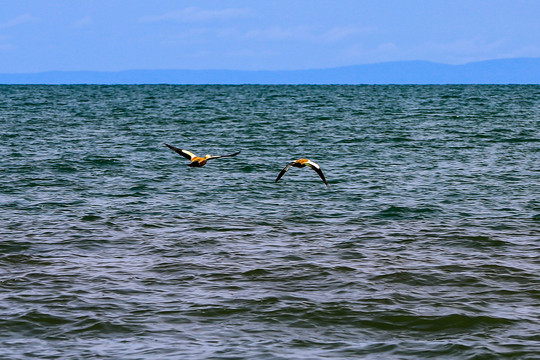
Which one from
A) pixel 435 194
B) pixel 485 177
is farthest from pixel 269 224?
pixel 485 177

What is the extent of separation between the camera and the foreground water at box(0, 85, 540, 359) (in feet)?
45.7

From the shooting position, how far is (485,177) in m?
34.9

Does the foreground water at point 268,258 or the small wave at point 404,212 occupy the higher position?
the small wave at point 404,212

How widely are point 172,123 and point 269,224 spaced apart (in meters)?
50.7

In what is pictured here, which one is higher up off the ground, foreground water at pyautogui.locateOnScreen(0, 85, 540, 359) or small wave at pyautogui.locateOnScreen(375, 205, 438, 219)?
small wave at pyautogui.locateOnScreen(375, 205, 438, 219)

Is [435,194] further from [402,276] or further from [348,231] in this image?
[402,276]

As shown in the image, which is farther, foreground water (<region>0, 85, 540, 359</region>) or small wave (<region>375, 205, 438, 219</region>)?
small wave (<region>375, 205, 438, 219</region>)

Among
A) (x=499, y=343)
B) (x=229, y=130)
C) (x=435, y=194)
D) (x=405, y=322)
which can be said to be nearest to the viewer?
(x=499, y=343)

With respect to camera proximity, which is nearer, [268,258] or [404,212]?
[268,258]

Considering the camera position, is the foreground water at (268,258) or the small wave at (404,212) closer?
the foreground water at (268,258)

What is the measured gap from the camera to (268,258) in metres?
19.6

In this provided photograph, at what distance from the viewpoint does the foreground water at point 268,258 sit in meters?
13.9

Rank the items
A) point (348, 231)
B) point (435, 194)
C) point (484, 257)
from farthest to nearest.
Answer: point (435, 194), point (348, 231), point (484, 257)

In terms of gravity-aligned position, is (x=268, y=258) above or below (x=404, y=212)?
below
